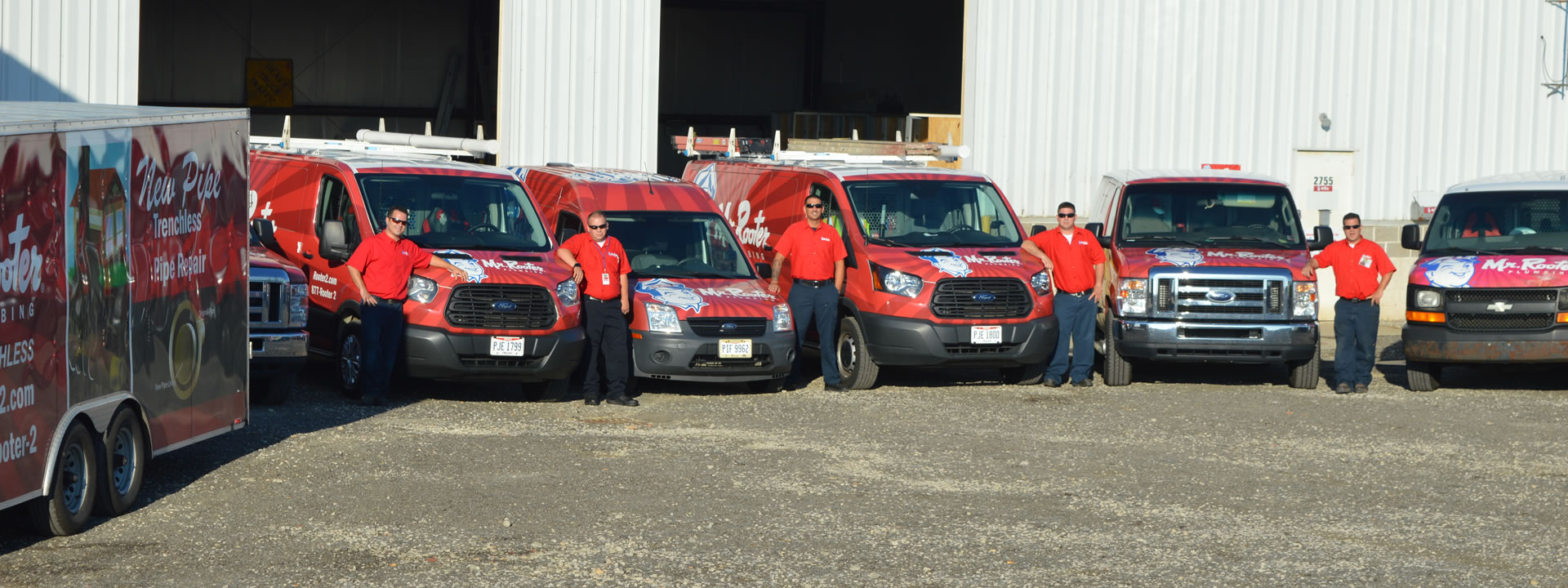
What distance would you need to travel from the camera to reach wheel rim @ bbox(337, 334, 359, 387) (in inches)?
518

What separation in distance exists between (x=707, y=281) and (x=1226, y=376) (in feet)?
17.3

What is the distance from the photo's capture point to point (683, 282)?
46.1ft

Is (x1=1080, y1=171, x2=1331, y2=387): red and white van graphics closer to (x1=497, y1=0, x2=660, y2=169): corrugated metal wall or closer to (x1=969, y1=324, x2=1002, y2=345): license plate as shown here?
(x1=969, y1=324, x2=1002, y2=345): license plate

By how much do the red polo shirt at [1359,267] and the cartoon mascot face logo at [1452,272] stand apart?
35 cm

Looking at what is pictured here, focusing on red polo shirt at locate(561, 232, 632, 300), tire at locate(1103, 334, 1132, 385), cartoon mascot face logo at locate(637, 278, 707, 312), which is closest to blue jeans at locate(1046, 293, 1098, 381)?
tire at locate(1103, 334, 1132, 385)

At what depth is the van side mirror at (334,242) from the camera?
43.3ft

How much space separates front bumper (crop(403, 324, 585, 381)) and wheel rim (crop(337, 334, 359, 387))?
578 mm

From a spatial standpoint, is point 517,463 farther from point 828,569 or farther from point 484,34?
point 484,34

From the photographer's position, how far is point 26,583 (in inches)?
288

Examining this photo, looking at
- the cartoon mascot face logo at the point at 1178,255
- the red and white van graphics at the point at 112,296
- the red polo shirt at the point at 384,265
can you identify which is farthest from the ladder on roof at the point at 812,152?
the red and white van graphics at the point at 112,296

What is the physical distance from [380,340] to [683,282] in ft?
8.52

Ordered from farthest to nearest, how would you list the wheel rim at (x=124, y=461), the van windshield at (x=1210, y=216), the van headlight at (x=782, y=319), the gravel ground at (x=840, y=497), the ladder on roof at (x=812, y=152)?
the ladder on roof at (x=812, y=152) < the van windshield at (x=1210, y=216) < the van headlight at (x=782, y=319) < the wheel rim at (x=124, y=461) < the gravel ground at (x=840, y=497)

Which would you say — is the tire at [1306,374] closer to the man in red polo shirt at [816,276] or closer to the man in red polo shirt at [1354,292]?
the man in red polo shirt at [1354,292]

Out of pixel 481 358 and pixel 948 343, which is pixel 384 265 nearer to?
pixel 481 358
